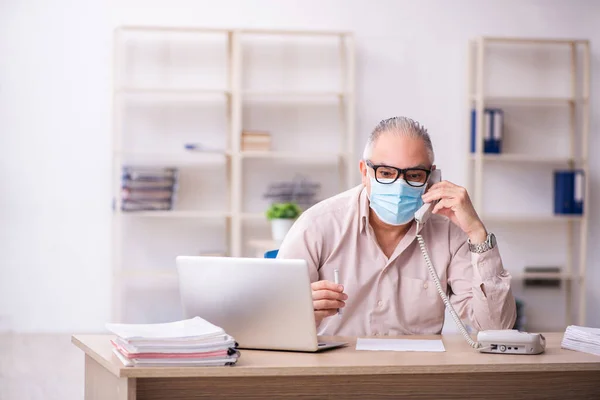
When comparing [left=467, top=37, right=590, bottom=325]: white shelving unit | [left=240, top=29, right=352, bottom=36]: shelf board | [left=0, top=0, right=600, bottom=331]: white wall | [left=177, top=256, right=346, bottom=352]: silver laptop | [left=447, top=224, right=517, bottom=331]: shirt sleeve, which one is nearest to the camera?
[left=177, top=256, right=346, bottom=352]: silver laptop

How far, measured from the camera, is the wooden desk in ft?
5.74

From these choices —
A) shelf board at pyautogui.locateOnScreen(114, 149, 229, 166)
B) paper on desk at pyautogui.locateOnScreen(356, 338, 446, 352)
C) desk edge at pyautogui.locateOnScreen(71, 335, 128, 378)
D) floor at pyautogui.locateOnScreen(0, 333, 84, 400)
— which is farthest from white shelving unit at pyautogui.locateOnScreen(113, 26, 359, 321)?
desk edge at pyautogui.locateOnScreen(71, 335, 128, 378)

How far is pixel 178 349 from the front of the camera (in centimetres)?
169

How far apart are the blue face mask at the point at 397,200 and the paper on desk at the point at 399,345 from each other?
37 centimetres

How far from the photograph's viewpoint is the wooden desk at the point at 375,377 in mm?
1751

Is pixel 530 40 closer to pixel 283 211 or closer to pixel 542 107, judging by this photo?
pixel 542 107

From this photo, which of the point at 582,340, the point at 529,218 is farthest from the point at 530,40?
the point at 582,340

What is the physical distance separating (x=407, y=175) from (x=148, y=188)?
3454 millimetres

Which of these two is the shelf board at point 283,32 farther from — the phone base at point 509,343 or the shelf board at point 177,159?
the phone base at point 509,343

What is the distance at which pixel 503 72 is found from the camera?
6.05 m

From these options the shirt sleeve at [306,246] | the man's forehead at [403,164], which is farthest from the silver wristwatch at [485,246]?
the shirt sleeve at [306,246]

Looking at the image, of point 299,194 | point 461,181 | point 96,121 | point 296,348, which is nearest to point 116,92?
point 96,121

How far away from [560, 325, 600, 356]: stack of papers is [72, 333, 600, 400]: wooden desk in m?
0.03

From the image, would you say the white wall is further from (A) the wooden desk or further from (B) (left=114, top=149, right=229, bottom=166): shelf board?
(A) the wooden desk
